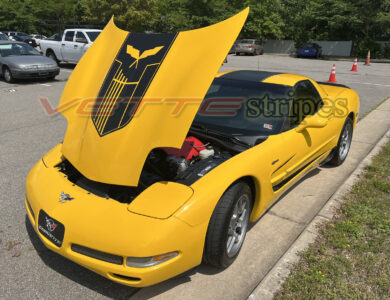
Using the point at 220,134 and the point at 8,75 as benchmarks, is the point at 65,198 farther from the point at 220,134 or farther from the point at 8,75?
the point at 8,75

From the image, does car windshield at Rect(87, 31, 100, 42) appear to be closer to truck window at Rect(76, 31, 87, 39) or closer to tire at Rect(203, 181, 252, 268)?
truck window at Rect(76, 31, 87, 39)

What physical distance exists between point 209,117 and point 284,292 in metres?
1.89

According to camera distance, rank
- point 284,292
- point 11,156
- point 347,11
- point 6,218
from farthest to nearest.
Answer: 1. point 347,11
2. point 11,156
3. point 6,218
4. point 284,292

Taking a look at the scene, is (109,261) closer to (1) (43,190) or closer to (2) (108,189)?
(2) (108,189)

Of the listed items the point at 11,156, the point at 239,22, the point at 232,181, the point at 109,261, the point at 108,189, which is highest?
the point at 239,22

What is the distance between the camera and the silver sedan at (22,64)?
36.4ft

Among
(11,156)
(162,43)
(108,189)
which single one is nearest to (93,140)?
(108,189)

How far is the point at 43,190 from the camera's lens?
107 inches

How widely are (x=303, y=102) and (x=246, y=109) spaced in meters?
0.78

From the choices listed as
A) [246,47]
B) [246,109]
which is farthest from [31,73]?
[246,47]

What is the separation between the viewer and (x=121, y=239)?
220 centimetres

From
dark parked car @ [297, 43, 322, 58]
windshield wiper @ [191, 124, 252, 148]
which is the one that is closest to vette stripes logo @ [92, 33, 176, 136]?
windshield wiper @ [191, 124, 252, 148]

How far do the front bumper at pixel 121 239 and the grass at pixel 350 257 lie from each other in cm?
81

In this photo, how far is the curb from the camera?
8.17 ft
